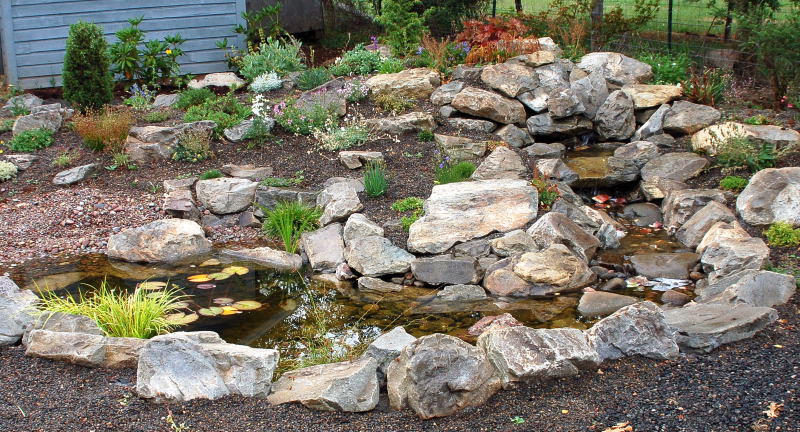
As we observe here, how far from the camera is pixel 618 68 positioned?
1180 cm

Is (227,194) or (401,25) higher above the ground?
(401,25)

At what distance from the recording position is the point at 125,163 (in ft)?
33.5

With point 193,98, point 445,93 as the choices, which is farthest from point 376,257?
point 193,98

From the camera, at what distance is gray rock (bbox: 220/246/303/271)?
814 centimetres

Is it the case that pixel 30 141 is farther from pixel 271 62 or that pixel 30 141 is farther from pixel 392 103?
pixel 392 103

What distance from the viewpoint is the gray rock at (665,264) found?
299 inches

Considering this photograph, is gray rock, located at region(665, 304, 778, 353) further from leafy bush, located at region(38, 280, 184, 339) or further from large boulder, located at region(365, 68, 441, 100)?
large boulder, located at region(365, 68, 441, 100)

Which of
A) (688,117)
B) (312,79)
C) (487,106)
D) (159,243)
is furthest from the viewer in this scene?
(312,79)

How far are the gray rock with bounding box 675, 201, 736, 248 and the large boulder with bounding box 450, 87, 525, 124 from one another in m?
3.31

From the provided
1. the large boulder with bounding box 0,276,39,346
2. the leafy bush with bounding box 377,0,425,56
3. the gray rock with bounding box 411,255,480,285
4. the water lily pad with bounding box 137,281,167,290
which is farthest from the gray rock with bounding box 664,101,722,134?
the large boulder with bounding box 0,276,39,346

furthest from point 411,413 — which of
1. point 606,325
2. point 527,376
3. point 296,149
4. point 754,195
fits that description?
point 296,149

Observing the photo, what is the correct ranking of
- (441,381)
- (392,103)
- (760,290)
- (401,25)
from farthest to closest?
1. (401,25)
2. (392,103)
3. (760,290)
4. (441,381)

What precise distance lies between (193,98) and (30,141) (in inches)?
93.3

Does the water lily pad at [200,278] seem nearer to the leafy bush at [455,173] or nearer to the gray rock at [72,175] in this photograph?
the leafy bush at [455,173]
